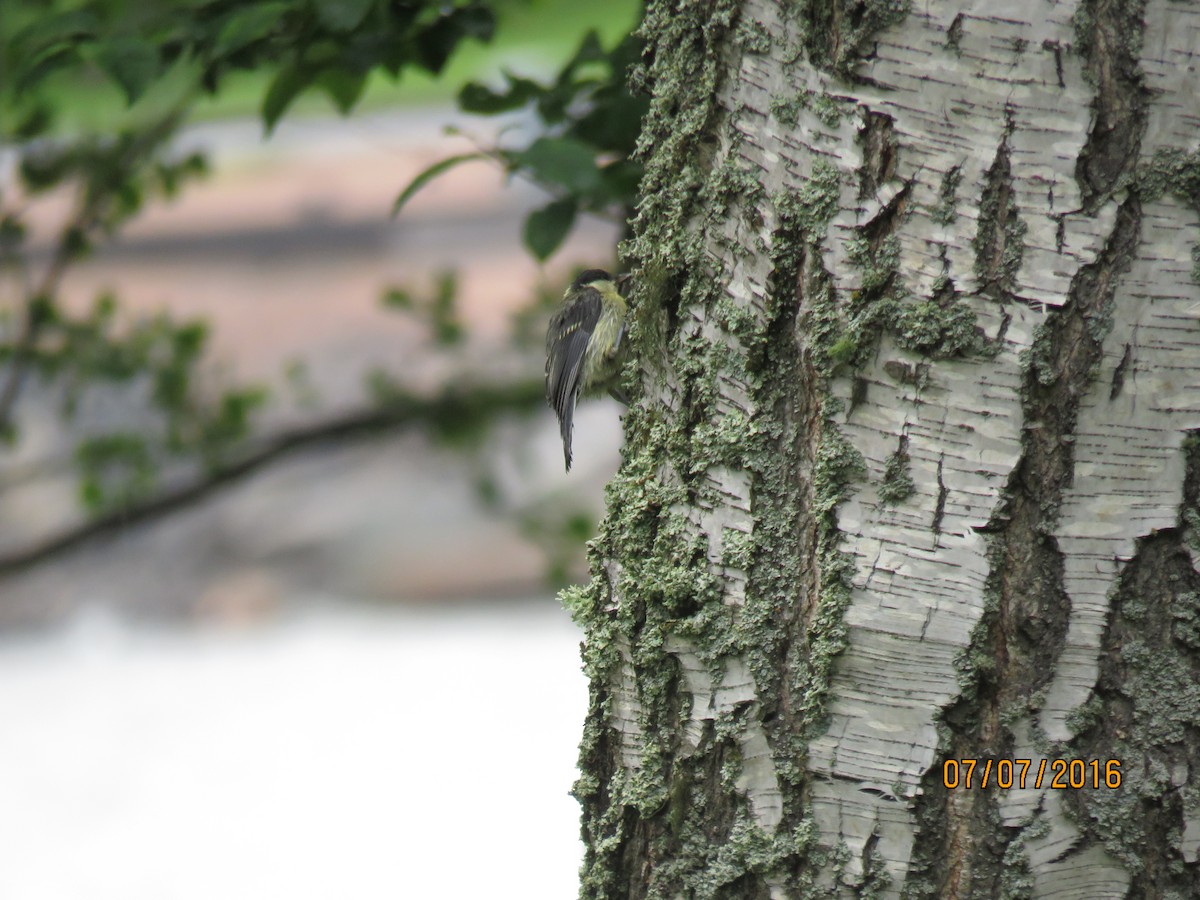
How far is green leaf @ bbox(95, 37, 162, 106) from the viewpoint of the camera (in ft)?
6.24

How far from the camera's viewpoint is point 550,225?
2232 mm

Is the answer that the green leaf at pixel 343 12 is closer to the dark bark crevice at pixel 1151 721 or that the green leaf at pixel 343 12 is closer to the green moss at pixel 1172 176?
the green moss at pixel 1172 176

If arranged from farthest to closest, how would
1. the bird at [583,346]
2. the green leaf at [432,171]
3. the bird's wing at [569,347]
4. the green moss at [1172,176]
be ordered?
the bird's wing at [569,347], the bird at [583,346], the green leaf at [432,171], the green moss at [1172,176]

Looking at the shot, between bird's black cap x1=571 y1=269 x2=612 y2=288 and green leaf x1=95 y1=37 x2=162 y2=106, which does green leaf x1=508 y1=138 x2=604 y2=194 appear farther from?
bird's black cap x1=571 y1=269 x2=612 y2=288

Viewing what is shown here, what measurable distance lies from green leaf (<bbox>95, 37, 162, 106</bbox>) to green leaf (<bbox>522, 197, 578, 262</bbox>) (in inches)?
29.5

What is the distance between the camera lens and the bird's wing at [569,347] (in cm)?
307

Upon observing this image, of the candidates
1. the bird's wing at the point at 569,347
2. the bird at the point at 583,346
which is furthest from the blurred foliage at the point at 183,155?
the bird's wing at the point at 569,347

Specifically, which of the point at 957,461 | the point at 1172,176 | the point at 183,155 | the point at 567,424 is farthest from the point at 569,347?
the point at 1172,176

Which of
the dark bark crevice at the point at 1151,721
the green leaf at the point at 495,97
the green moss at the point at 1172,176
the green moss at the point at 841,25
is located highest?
the green leaf at the point at 495,97

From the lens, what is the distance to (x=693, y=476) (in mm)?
1471

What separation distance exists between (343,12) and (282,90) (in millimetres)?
355

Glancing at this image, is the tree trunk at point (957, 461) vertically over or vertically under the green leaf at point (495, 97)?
under

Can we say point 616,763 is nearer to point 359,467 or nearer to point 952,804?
point 952,804

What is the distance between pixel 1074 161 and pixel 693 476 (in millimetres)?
596
